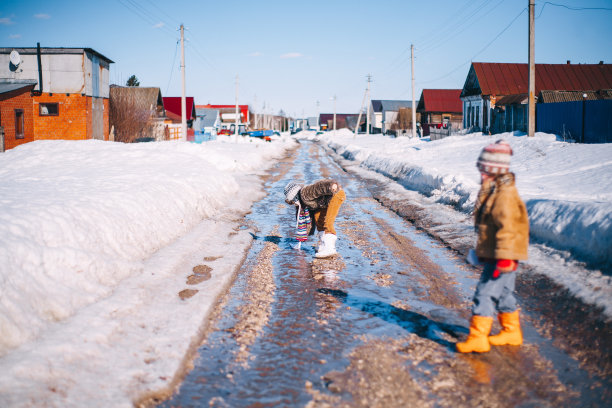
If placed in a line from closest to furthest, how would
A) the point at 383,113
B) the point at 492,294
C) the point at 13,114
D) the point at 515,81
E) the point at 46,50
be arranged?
1. the point at 492,294
2. the point at 13,114
3. the point at 46,50
4. the point at 515,81
5. the point at 383,113

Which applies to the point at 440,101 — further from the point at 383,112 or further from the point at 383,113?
the point at 383,112

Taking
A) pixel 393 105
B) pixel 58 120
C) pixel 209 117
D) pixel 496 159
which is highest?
pixel 393 105

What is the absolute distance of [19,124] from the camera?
26.1 m

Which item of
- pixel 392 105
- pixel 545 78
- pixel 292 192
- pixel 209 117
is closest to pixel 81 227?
pixel 292 192

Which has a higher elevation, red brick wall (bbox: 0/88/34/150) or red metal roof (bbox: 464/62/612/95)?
red metal roof (bbox: 464/62/612/95)

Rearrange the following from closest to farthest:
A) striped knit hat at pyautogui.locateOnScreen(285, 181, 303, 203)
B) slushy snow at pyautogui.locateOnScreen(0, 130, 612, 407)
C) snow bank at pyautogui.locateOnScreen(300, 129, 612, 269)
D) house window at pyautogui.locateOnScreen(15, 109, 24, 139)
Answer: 1. slushy snow at pyautogui.locateOnScreen(0, 130, 612, 407)
2. snow bank at pyautogui.locateOnScreen(300, 129, 612, 269)
3. striped knit hat at pyautogui.locateOnScreen(285, 181, 303, 203)
4. house window at pyautogui.locateOnScreen(15, 109, 24, 139)

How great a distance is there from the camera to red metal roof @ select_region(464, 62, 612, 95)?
4094 centimetres

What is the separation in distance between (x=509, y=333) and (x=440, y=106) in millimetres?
62546

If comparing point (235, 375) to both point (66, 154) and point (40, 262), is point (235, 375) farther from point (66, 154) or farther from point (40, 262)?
point (66, 154)

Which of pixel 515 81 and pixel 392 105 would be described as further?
pixel 392 105

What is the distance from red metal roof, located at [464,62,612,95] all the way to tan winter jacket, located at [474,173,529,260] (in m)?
39.6

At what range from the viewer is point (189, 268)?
24.0 ft

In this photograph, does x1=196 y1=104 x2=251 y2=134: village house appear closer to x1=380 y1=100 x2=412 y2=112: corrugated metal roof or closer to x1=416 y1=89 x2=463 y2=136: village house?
x1=380 y1=100 x2=412 y2=112: corrugated metal roof

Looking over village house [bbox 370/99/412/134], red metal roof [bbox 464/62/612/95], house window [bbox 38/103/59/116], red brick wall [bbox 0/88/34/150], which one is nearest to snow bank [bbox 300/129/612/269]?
red metal roof [bbox 464/62/612/95]
